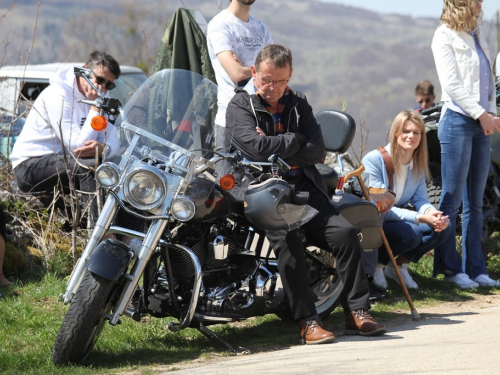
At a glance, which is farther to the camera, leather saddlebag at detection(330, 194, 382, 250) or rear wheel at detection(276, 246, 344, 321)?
leather saddlebag at detection(330, 194, 382, 250)

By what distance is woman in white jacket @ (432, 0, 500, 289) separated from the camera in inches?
269

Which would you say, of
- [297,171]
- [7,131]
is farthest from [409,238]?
[7,131]

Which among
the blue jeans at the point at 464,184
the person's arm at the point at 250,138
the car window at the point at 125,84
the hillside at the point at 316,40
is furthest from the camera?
the hillside at the point at 316,40

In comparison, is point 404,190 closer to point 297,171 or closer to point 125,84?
point 297,171

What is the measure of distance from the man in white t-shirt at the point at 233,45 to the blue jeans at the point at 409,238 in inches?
65.2

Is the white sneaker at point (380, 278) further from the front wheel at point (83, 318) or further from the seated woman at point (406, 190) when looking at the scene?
the front wheel at point (83, 318)

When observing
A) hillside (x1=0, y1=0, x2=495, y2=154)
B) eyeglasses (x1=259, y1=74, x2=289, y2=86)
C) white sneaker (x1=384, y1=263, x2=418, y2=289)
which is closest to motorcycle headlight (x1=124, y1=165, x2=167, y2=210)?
eyeglasses (x1=259, y1=74, x2=289, y2=86)

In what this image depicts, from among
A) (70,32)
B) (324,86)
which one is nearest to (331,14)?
(324,86)

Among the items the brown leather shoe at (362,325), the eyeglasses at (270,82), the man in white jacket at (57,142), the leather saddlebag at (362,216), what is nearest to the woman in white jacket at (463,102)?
the leather saddlebag at (362,216)

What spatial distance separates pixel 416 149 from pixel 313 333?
7.43ft

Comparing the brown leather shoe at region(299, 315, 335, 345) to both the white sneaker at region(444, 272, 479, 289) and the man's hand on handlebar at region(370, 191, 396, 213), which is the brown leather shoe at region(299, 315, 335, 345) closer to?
the man's hand on handlebar at region(370, 191, 396, 213)

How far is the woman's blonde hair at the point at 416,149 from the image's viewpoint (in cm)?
687

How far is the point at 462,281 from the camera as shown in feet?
23.5

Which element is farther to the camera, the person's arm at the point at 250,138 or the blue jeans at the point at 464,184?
the blue jeans at the point at 464,184
